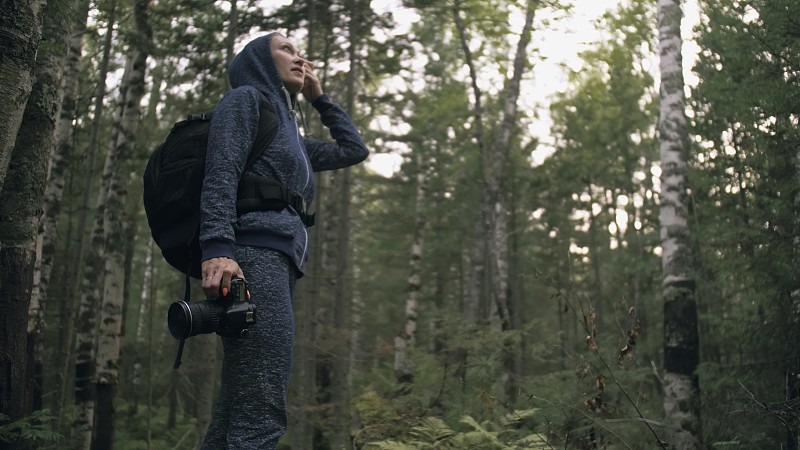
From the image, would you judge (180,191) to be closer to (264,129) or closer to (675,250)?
(264,129)

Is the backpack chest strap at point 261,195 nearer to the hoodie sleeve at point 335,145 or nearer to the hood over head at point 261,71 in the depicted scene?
the hood over head at point 261,71

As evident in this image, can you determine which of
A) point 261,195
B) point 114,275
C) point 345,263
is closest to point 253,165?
point 261,195

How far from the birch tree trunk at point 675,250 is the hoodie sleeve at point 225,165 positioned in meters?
6.16

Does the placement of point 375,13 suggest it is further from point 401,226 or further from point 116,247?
point 401,226

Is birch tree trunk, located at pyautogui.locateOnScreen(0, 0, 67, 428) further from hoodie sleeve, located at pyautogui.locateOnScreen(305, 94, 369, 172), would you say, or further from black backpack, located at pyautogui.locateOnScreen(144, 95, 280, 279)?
hoodie sleeve, located at pyautogui.locateOnScreen(305, 94, 369, 172)

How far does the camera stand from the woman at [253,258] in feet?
8.59

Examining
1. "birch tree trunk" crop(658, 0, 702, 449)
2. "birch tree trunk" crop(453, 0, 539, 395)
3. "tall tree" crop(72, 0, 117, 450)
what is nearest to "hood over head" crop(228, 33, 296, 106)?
"birch tree trunk" crop(658, 0, 702, 449)

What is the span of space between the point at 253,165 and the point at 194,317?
821 mm

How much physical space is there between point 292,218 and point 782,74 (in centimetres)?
623

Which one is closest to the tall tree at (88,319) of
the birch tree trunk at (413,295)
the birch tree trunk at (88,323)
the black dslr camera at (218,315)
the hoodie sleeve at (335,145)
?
the birch tree trunk at (88,323)

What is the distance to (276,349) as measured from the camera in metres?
2.71

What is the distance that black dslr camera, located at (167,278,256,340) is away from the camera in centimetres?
247

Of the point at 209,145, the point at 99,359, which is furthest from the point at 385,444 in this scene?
the point at 99,359

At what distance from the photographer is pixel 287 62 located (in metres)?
3.41
